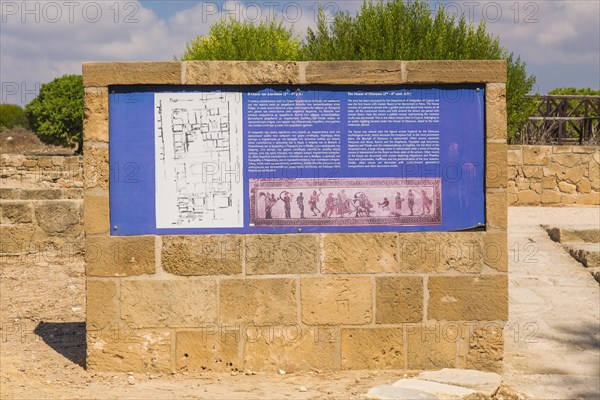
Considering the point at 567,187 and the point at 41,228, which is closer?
the point at 41,228

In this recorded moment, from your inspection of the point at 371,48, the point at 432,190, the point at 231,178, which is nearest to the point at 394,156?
the point at 432,190

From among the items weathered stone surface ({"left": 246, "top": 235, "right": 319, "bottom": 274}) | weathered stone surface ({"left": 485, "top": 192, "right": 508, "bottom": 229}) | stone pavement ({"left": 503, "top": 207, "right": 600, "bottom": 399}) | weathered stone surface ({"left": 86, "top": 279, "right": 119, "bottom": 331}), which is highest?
weathered stone surface ({"left": 485, "top": 192, "right": 508, "bottom": 229})

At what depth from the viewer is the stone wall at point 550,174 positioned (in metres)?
16.3

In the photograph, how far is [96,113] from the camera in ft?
20.2

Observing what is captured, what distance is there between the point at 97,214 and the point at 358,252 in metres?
1.86

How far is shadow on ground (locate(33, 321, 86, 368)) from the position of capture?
683cm

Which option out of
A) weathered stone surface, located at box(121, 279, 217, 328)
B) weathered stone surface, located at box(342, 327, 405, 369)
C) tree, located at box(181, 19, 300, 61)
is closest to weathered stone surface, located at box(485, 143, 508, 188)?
weathered stone surface, located at box(342, 327, 405, 369)

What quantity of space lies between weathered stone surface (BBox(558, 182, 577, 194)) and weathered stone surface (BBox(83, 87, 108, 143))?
11928 mm

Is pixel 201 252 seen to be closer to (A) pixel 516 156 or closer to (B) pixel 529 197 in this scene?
(A) pixel 516 156

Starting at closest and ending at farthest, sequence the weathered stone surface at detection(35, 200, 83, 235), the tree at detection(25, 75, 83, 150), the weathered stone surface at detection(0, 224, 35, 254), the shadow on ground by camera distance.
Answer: the shadow on ground
the weathered stone surface at detection(0, 224, 35, 254)
the weathered stone surface at detection(35, 200, 83, 235)
the tree at detection(25, 75, 83, 150)

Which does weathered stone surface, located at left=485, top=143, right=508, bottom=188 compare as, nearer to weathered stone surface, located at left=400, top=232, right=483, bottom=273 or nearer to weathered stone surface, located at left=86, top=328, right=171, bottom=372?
weathered stone surface, located at left=400, top=232, right=483, bottom=273

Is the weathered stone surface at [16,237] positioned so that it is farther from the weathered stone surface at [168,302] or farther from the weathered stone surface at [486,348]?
the weathered stone surface at [486,348]

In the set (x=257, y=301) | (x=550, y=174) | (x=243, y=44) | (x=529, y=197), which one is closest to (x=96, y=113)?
(x=257, y=301)

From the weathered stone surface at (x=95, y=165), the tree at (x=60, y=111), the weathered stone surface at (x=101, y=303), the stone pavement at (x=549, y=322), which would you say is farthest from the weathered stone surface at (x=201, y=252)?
the tree at (x=60, y=111)
